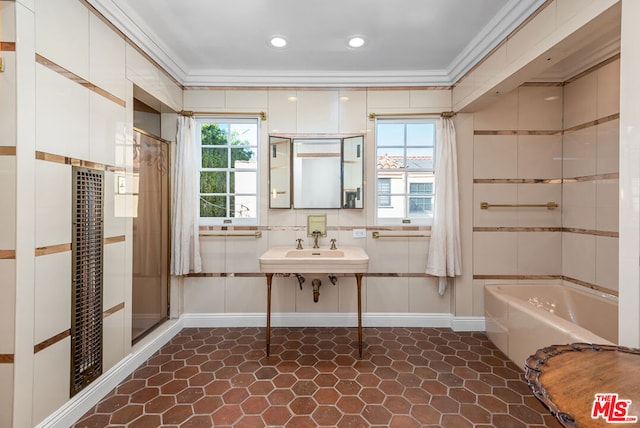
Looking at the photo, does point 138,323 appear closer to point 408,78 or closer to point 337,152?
point 337,152

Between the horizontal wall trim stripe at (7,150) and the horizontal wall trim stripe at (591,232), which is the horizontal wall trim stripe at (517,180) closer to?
the horizontal wall trim stripe at (591,232)

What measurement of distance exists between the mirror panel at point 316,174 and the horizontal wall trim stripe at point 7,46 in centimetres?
212

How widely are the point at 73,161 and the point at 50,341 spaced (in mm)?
1023

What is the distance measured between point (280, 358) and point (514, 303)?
207 centimetres

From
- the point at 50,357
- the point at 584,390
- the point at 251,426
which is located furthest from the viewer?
the point at 251,426

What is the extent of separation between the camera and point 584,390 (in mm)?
932

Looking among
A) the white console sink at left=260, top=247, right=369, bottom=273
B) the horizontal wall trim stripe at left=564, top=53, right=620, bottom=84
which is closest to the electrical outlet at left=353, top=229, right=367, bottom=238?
the white console sink at left=260, top=247, right=369, bottom=273

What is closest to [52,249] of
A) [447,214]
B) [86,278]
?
[86,278]

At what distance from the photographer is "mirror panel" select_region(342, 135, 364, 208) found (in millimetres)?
3176

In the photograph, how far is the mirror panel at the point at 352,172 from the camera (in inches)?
125

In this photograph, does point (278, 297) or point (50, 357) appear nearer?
point (50, 357)

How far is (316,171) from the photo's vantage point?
10.6ft

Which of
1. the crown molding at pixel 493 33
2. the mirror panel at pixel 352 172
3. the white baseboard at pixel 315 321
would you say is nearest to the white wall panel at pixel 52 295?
the white baseboard at pixel 315 321

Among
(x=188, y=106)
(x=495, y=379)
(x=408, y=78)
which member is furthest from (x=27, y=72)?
(x=495, y=379)
